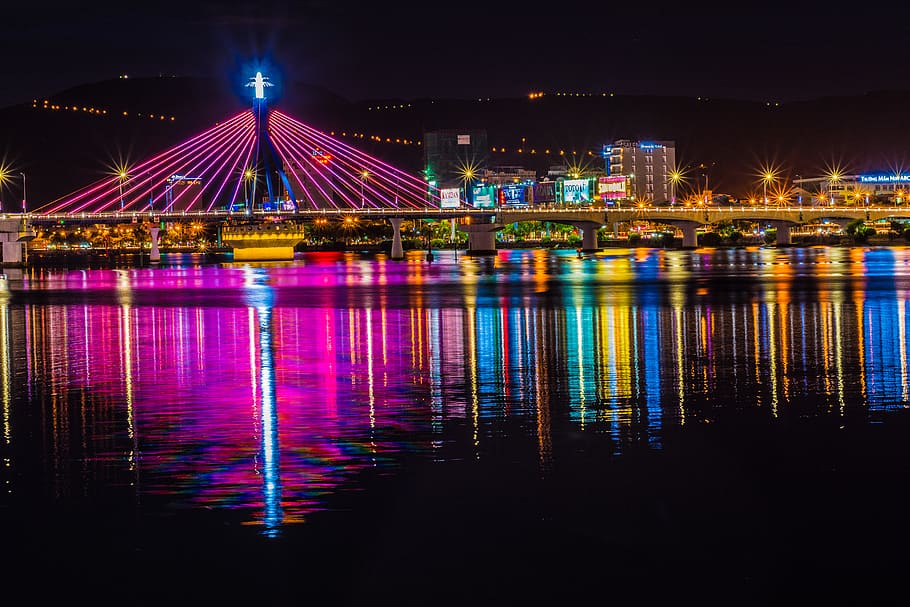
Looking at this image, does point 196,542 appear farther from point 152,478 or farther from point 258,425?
point 258,425

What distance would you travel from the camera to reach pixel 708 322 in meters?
27.1

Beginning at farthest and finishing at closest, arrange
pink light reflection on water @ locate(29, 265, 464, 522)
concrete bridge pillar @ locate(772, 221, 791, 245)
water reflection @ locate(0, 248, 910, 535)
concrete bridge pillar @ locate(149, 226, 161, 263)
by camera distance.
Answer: concrete bridge pillar @ locate(772, 221, 791, 245) → concrete bridge pillar @ locate(149, 226, 161, 263) → water reflection @ locate(0, 248, 910, 535) → pink light reflection on water @ locate(29, 265, 464, 522)

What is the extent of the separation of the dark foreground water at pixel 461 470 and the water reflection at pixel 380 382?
72mm

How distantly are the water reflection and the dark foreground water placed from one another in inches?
2.8

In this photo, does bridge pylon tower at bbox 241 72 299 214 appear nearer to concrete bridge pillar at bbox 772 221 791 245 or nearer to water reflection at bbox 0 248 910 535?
concrete bridge pillar at bbox 772 221 791 245

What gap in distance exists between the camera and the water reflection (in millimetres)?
11086

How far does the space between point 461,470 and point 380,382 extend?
256 inches

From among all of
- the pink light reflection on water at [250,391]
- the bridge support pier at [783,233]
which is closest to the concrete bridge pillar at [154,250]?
the bridge support pier at [783,233]

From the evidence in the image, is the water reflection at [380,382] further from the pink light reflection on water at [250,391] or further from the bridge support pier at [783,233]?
the bridge support pier at [783,233]

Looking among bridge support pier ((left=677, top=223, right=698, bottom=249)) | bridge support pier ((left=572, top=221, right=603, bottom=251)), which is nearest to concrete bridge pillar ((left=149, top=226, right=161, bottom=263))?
bridge support pier ((left=572, top=221, right=603, bottom=251))

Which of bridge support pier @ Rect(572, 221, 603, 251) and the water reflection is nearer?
the water reflection

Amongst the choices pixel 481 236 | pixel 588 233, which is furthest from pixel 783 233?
pixel 481 236

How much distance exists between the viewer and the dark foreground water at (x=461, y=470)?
7.50 metres

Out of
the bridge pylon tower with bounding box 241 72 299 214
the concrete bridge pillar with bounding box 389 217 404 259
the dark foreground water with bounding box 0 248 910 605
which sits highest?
the bridge pylon tower with bounding box 241 72 299 214
